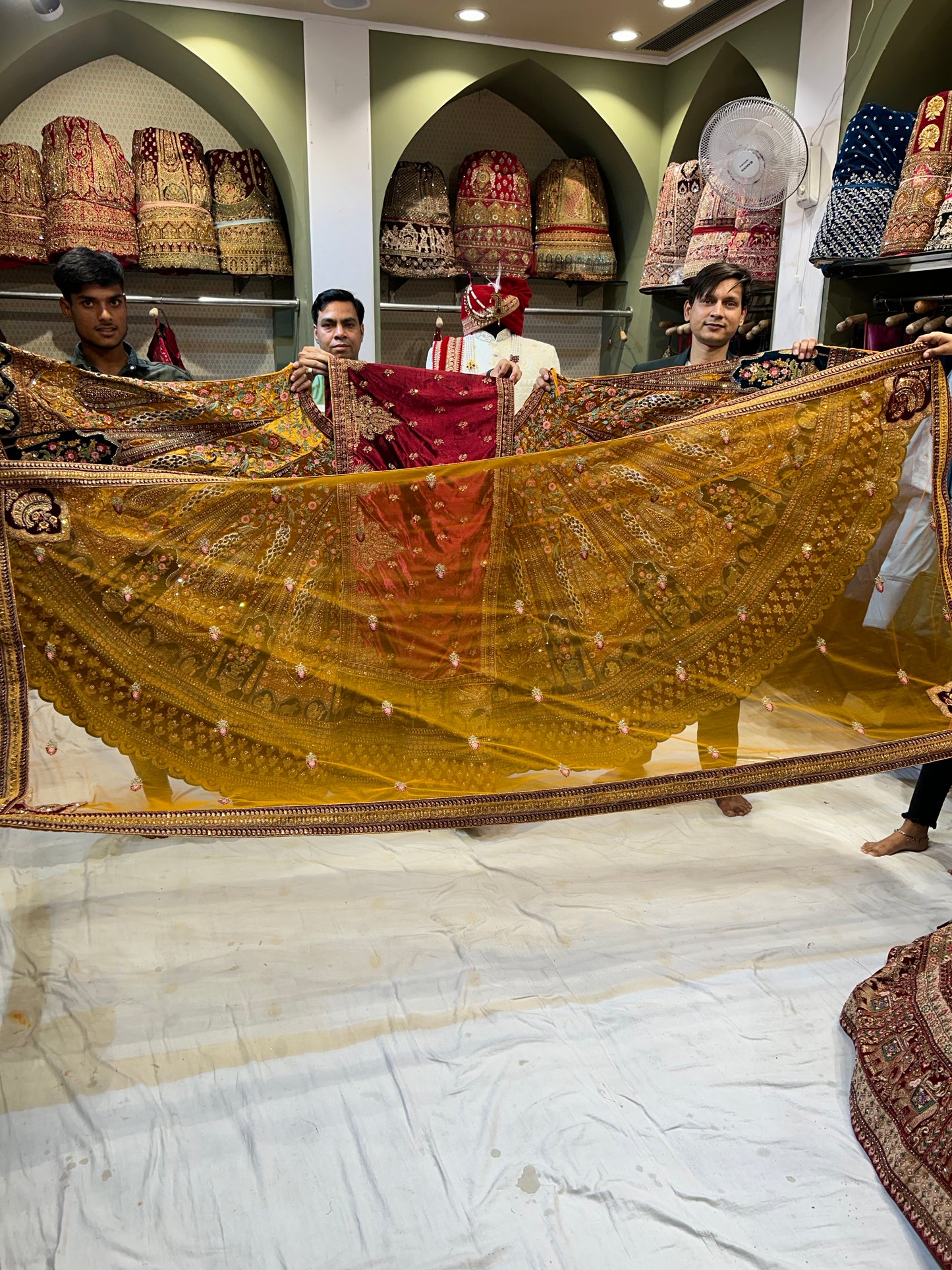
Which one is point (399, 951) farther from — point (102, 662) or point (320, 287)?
point (320, 287)

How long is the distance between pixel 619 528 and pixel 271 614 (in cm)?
80

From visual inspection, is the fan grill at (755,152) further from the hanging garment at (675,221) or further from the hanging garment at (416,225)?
the hanging garment at (416,225)

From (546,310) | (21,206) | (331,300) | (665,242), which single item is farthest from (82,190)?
(665,242)

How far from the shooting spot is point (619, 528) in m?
2.06

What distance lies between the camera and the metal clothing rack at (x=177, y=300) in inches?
169

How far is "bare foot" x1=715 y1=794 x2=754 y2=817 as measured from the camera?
2.89 meters

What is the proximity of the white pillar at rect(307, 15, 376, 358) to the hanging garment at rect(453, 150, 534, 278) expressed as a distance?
565mm

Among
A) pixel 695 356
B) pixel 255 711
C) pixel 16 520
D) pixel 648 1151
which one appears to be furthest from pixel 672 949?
pixel 695 356

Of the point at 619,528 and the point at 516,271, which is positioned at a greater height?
the point at 516,271

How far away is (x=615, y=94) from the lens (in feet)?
16.0

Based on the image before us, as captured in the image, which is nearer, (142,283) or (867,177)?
(867,177)

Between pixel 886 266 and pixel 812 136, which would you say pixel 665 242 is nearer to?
pixel 812 136

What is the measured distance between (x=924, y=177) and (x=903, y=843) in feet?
7.62

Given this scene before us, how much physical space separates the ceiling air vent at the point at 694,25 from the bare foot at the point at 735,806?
11.8ft
